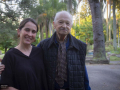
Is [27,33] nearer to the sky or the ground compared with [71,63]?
nearer to the sky

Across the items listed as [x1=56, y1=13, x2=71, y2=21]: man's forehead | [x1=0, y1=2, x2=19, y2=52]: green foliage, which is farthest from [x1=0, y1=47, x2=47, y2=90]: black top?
[x1=0, y1=2, x2=19, y2=52]: green foliage

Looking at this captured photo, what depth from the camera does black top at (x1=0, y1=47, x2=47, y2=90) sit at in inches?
68.2

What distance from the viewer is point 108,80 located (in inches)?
189

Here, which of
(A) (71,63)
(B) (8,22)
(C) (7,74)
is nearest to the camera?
(C) (7,74)

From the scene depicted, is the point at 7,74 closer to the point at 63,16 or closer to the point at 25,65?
the point at 25,65

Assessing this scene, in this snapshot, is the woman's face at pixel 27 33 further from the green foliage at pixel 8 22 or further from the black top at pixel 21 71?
the green foliage at pixel 8 22

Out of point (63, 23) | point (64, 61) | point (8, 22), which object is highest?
point (8, 22)

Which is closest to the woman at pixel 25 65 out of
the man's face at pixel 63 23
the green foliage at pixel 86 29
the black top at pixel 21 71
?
the black top at pixel 21 71

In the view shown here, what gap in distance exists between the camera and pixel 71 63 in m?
2.06

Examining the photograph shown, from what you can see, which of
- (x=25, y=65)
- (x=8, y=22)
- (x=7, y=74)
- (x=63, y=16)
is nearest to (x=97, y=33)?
(x=63, y=16)

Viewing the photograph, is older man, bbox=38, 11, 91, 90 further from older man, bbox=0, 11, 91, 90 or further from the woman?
the woman

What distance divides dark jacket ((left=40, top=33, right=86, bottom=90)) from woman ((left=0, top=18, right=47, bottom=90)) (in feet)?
0.35

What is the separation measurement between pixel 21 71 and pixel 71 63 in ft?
2.46

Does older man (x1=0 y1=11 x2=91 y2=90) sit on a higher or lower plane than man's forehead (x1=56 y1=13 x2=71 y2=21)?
lower
